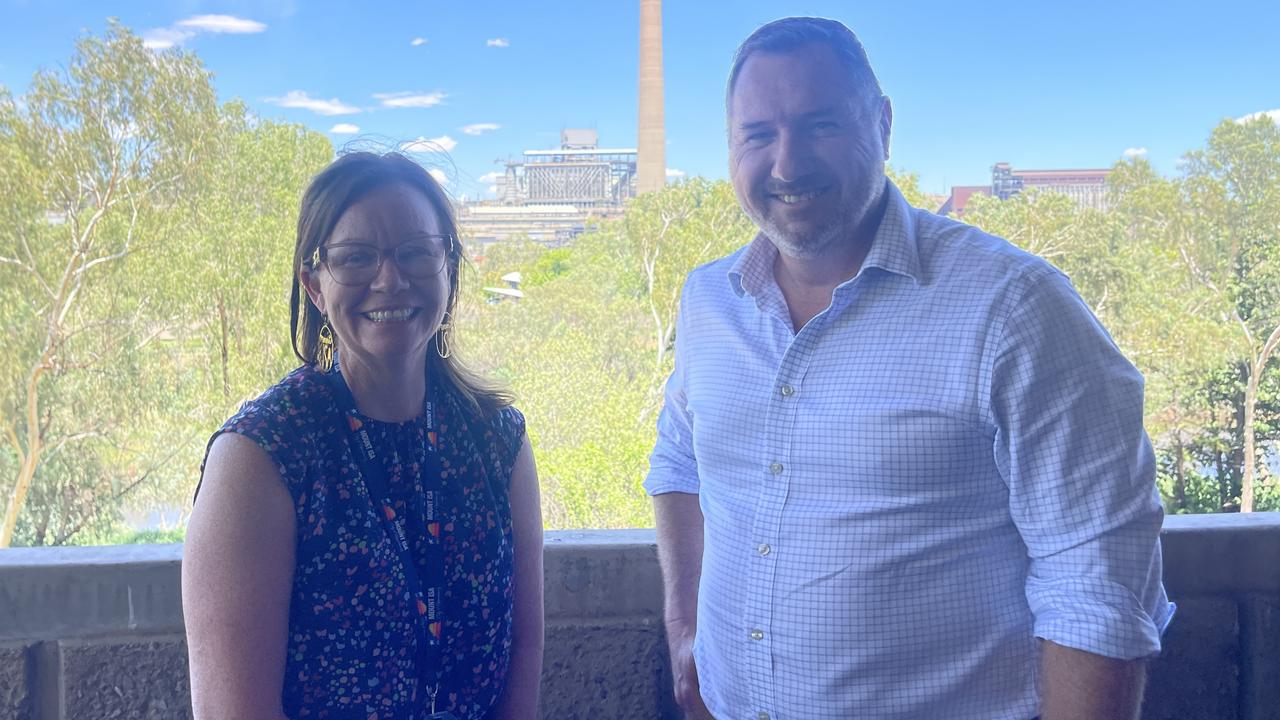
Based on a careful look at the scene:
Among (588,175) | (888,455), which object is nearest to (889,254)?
(888,455)

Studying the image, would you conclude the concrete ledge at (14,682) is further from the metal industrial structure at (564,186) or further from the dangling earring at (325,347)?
the metal industrial structure at (564,186)

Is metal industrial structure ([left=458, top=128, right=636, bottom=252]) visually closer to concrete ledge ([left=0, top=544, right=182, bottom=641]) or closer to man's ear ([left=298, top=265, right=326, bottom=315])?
concrete ledge ([left=0, top=544, right=182, bottom=641])

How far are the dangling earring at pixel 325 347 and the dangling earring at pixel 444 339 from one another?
0.42 feet

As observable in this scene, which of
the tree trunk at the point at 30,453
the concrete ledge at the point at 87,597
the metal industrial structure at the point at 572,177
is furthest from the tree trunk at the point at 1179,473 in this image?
the concrete ledge at the point at 87,597

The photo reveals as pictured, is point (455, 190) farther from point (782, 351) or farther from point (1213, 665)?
point (1213, 665)

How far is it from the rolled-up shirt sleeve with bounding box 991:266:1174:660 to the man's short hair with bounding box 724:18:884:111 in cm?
Answer: 34

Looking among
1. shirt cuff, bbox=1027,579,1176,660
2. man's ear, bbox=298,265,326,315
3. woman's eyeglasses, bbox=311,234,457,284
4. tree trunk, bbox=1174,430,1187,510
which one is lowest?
tree trunk, bbox=1174,430,1187,510

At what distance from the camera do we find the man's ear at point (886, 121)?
130 centimetres

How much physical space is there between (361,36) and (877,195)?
5399 cm

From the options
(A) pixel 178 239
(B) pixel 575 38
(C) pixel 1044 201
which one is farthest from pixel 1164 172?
(B) pixel 575 38

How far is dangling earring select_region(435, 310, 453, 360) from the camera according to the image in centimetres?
130

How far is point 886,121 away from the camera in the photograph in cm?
132

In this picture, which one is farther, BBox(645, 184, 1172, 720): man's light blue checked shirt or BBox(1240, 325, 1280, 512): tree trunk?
BBox(1240, 325, 1280, 512): tree trunk

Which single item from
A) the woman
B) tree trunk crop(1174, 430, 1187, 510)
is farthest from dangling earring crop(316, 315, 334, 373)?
tree trunk crop(1174, 430, 1187, 510)
